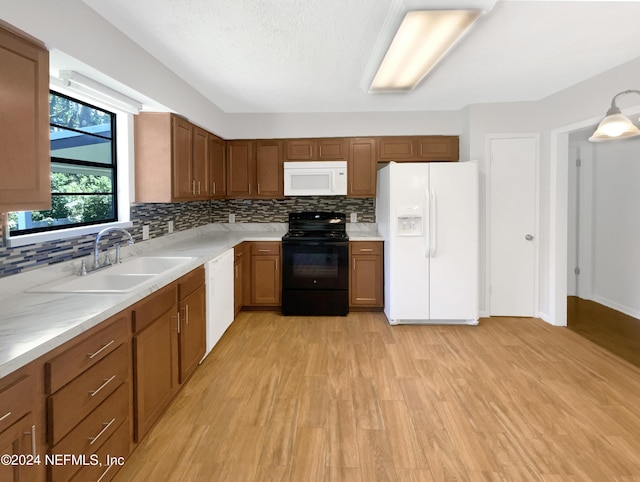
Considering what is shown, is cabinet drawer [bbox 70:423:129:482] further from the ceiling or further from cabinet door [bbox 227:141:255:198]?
cabinet door [bbox 227:141:255:198]

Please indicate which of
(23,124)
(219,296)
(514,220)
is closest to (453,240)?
(514,220)

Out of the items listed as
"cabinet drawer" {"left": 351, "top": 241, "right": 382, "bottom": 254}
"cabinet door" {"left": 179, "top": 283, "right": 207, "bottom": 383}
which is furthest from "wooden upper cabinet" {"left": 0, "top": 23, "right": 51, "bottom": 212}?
"cabinet drawer" {"left": 351, "top": 241, "right": 382, "bottom": 254}

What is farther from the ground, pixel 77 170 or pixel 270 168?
pixel 270 168

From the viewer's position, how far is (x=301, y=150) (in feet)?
15.6

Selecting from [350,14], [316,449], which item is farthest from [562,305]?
[350,14]

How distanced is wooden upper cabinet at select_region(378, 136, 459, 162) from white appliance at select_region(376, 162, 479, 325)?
64cm

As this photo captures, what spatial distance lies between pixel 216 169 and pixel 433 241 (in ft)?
8.59

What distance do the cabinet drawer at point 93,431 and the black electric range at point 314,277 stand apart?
2.64m

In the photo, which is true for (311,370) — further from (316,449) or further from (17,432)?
(17,432)

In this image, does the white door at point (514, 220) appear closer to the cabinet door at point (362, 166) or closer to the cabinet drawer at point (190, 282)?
the cabinet door at point (362, 166)

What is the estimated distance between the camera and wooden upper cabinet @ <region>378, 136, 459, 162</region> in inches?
183

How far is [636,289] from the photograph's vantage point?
4.40 metres

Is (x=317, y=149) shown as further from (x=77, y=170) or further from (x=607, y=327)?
(x=607, y=327)

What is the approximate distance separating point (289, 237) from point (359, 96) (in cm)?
174
